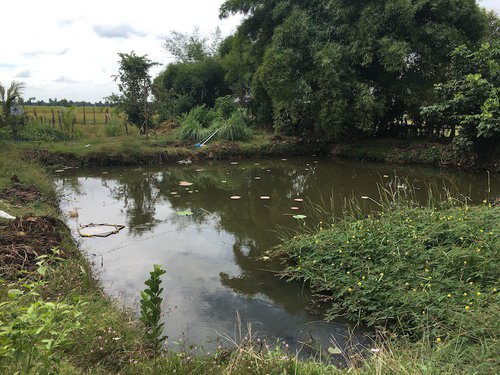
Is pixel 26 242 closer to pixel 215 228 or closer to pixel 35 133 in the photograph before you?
pixel 215 228

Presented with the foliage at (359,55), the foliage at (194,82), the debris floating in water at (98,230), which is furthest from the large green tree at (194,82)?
the debris floating in water at (98,230)

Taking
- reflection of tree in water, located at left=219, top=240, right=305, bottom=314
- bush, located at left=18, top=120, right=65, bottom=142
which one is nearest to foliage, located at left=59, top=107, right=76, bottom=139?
bush, located at left=18, top=120, right=65, bottom=142

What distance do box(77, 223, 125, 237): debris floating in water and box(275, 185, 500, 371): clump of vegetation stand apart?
256 centimetres

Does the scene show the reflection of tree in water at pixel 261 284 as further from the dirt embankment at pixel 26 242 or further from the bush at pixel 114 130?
the bush at pixel 114 130

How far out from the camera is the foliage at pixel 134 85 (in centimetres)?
1155

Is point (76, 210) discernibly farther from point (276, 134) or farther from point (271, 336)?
point (276, 134)

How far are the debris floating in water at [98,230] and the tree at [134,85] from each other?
712cm

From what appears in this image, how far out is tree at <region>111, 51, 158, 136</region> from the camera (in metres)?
11.6

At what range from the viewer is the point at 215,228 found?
18.3 ft

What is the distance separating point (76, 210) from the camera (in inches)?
247

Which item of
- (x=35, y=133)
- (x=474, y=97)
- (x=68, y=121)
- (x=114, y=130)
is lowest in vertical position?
(x=35, y=133)

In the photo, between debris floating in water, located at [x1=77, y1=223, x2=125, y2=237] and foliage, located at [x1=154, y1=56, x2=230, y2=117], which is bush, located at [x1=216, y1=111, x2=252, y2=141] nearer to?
foliage, located at [x1=154, y1=56, x2=230, y2=117]

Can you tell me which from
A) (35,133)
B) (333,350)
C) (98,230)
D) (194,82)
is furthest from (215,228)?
(194,82)

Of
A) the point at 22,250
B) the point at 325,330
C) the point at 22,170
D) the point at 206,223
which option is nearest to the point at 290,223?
the point at 206,223
